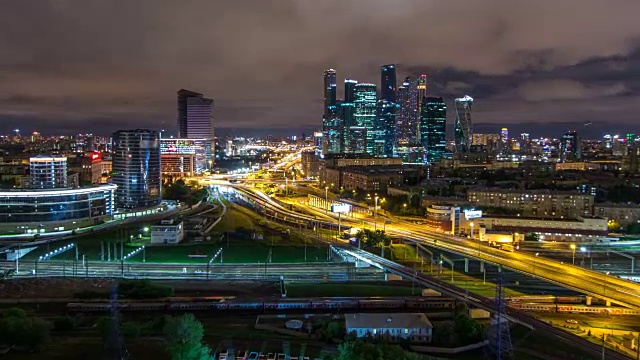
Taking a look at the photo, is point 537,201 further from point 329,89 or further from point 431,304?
point 329,89

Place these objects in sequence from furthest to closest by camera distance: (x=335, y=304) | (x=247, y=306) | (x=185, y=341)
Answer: (x=335, y=304) → (x=247, y=306) → (x=185, y=341)

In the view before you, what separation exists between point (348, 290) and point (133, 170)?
1889cm

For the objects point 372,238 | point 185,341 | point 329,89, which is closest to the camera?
point 185,341

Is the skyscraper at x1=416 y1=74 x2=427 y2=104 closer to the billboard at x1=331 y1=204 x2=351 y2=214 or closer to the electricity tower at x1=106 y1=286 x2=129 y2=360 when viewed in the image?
the billboard at x1=331 y1=204 x2=351 y2=214

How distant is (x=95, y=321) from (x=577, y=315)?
42.2ft

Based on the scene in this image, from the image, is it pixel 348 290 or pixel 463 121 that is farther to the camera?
pixel 463 121

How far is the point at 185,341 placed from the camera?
32.0 feet

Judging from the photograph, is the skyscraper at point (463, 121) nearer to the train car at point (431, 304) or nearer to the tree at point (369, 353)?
the train car at point (431, 304)

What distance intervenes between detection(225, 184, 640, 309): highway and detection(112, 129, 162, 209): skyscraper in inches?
414

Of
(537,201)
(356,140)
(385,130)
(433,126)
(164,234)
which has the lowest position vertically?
(164,234)

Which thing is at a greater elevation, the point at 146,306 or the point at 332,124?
the point at 332,124

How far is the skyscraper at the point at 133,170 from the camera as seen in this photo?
29.6m

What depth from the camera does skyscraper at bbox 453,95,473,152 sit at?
73.0 metres

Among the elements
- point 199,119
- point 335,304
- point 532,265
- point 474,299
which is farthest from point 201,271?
point 199,119
